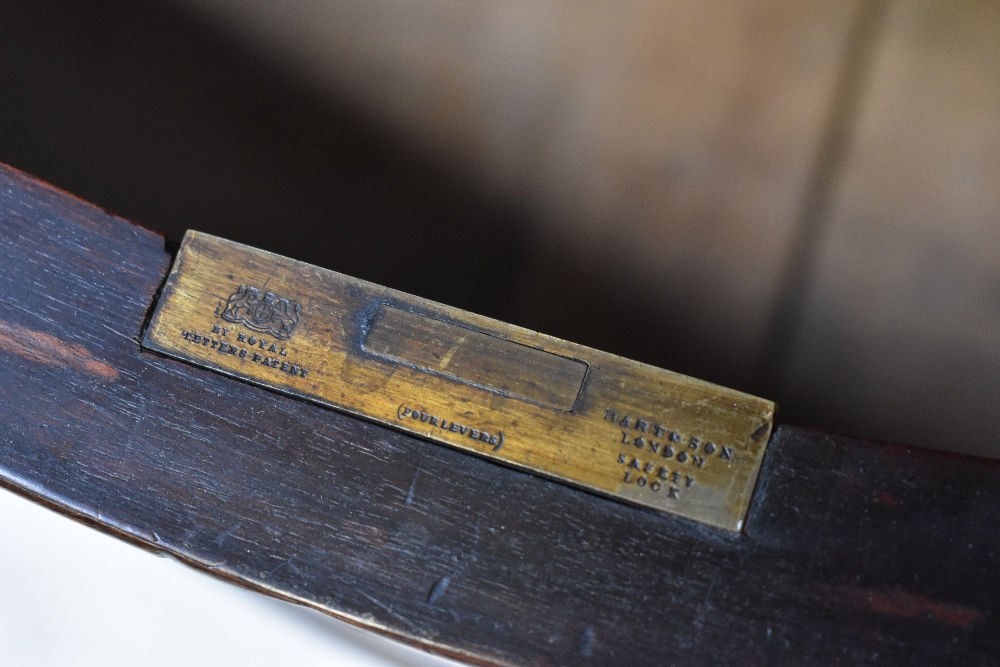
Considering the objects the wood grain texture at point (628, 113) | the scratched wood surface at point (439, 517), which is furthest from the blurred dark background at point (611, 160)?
the scratched wood surface at point (439, 517)

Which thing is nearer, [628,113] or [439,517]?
[439,517]

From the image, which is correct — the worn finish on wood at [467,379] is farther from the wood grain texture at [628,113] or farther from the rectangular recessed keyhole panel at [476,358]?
the wood grain texture at [628,113]

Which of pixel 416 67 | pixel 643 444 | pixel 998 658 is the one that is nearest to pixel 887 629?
pixel 998 658

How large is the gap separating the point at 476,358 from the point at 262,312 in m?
0.15

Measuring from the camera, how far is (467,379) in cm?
57

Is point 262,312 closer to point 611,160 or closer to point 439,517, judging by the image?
point 439,517

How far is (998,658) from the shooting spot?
1.65ft

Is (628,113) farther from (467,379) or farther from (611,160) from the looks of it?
(467,379)

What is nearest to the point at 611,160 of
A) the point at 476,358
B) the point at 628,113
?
the point at 628,113

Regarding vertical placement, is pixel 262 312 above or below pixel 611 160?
below

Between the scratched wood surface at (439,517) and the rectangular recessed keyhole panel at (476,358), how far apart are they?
0.05 m

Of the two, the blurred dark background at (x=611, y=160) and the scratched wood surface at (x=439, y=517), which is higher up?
the blurred dark background at (x=611, y=160)

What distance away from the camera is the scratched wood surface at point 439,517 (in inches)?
20.4

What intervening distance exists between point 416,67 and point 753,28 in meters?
0.35
